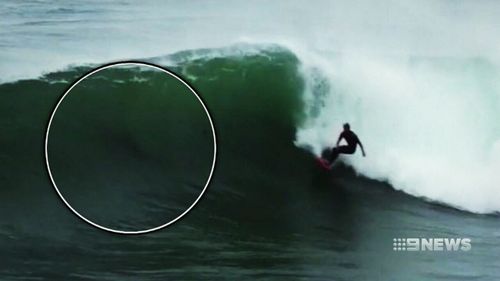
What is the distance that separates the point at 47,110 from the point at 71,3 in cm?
39

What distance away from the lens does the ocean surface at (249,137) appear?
109 inches

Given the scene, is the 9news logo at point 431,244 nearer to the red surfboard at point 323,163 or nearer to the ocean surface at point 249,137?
the ocean surface at point 249,137

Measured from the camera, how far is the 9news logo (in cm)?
288

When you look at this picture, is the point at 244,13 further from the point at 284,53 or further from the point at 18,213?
the point at 18,213

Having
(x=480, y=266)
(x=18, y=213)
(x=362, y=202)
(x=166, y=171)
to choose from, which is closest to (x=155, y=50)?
(x=166, y=171)

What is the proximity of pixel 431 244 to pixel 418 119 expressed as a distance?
18.1 inches

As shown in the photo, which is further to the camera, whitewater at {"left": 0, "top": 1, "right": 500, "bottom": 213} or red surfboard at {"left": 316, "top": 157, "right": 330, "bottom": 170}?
red surfboard at {"left": 316, "top": 157, "right": 330, "bottom": 170}

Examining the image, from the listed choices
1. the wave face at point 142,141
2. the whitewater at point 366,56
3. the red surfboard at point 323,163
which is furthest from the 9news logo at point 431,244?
the wave face at point 142,141

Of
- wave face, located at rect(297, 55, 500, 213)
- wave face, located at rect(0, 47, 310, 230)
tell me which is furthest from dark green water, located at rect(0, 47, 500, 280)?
wave face, located at rect(297, 55, 500, 213)

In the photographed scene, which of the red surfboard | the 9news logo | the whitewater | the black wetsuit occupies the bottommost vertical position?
the 9news logo

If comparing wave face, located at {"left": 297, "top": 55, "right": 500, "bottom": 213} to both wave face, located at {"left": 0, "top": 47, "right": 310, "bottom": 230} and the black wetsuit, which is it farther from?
wave face, located at {"left": 0, "top": 47, "right": 310, "bottom": 230}

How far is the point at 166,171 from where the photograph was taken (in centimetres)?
281

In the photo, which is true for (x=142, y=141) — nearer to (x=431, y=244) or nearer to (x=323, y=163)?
(x=323, y=163)

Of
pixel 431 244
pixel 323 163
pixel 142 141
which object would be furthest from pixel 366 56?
pixel 142 141
